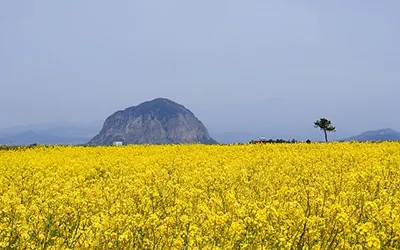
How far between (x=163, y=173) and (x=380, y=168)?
5549mm

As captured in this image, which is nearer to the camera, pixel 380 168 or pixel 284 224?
pixel 284 224

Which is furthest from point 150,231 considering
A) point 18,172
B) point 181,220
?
point 18,172

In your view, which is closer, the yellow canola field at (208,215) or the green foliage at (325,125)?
the yellow canola field at (208,215)

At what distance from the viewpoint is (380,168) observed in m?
11.8

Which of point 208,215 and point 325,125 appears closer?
point 208,215

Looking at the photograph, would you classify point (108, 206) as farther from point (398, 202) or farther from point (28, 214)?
point (398, 202)

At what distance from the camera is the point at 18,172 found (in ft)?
47.6

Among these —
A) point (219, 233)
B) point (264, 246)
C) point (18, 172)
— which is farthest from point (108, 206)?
point (18, 172)

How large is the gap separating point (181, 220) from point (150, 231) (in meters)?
0.46

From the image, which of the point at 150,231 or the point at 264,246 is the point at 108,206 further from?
the point at 264,246

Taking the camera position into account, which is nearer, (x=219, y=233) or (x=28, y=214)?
(x=219, y=233)

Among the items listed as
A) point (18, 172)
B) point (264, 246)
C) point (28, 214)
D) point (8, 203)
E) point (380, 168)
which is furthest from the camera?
point (18, 172)

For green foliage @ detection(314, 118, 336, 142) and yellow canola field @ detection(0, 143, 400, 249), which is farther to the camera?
green foliage @ detection(314, 118, 336, 142)

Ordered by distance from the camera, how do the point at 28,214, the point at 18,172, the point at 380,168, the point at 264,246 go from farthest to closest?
the point at 18,172
the point at 380,168
the point at 28,214
the point at 264,246
